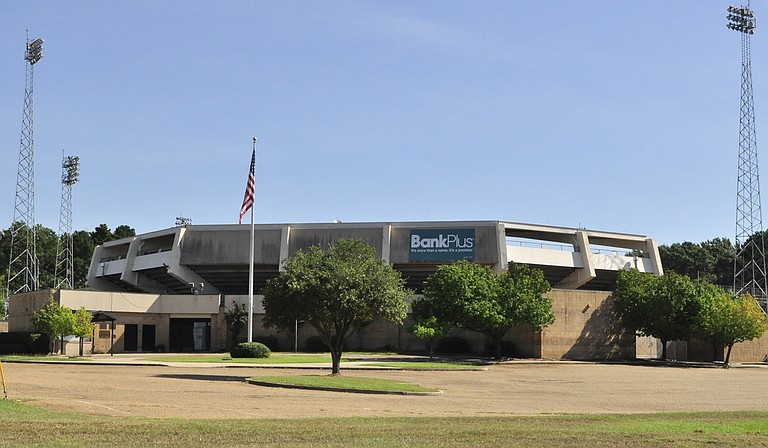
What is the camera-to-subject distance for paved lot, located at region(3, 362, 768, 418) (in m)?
22.1

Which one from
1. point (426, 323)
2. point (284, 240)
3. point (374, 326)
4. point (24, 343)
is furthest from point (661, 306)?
point (24, 343)

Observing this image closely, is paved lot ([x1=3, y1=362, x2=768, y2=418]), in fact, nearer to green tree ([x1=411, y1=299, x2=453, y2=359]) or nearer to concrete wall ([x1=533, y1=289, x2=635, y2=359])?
green tree ([x1=411, y1=299, x2=453, y2=359])

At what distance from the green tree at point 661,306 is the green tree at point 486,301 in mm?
8338

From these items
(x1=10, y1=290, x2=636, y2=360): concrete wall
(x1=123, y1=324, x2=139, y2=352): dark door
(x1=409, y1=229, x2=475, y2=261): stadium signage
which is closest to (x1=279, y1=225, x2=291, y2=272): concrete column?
(x1=10, y1=290, x2=636, y2=360): concrete wall

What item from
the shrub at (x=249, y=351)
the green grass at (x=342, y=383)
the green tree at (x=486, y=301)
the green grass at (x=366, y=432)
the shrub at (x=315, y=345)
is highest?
the green tree at (x=486, y=301)

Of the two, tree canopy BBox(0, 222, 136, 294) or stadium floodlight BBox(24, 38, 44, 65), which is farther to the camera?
tree canopy BBox(0, 222, 136, 294)

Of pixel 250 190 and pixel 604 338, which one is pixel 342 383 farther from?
pixel 604 338

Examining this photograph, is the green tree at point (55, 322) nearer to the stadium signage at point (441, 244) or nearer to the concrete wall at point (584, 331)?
the stadium signage at point (441, 244)

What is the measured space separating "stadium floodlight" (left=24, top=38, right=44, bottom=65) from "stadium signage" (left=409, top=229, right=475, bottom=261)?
4052 centimetres

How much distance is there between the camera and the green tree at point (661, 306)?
2552 inches

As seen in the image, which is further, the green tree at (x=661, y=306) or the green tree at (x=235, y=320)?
the green tree at (x=235, y=320)

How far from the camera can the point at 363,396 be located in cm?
2752

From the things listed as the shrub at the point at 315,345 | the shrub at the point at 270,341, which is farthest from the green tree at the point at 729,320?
the shrub at the point at 270,341

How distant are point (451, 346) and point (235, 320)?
1884cm
